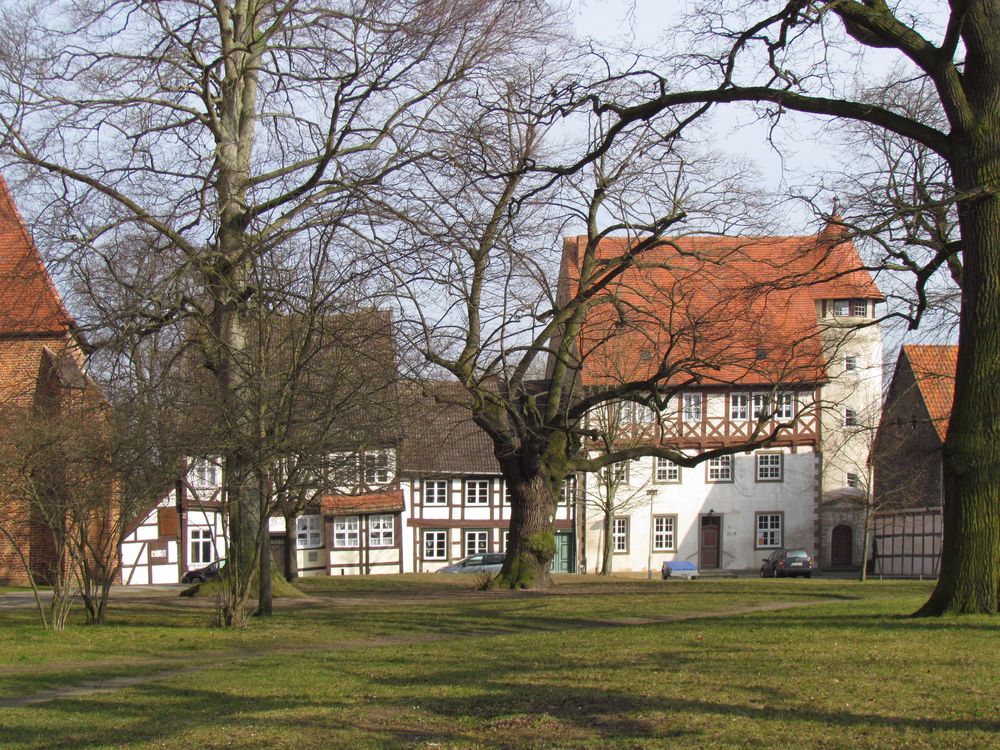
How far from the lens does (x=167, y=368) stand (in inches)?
618

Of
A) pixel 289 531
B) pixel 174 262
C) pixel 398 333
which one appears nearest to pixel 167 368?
pixel 174 262

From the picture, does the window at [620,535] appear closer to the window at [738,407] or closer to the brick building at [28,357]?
the window at [738,407]

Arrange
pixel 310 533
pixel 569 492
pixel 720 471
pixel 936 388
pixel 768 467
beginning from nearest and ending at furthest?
pixel 936 388
pixel 310 533
pixel 569 492
pixel 768 467
pixel 720 471

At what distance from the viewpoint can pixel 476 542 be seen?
50.9m

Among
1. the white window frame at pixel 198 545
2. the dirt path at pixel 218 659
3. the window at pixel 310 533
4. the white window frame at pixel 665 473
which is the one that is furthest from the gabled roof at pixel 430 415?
the white window frame at pixel 665 473

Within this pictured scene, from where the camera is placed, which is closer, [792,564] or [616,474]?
[792,564]

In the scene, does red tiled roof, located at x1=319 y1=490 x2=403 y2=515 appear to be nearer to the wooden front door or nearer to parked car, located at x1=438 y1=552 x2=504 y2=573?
parked car, located at x1=438 y1=552 x2=504 y2=573

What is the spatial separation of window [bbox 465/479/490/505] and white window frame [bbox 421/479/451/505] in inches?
40.6

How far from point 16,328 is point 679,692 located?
1636cm

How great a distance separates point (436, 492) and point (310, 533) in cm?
572

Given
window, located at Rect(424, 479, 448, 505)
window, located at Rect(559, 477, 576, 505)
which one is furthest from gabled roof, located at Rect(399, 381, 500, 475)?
window, located at Rect(424, 479, 448, 505)

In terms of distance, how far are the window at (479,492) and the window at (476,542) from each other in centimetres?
137

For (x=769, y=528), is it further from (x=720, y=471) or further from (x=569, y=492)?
(x=569, y=492)

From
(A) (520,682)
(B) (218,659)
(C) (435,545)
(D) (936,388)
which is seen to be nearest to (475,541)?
(C) (435,545)
